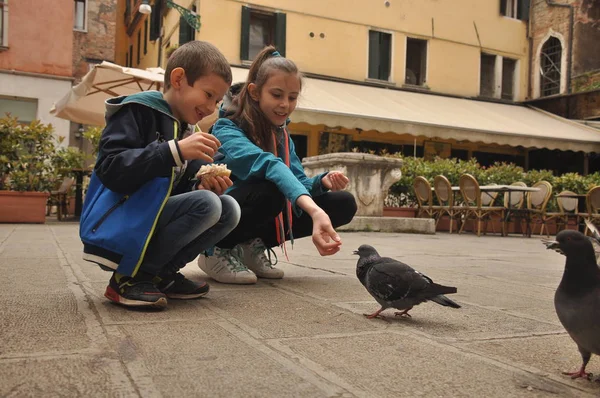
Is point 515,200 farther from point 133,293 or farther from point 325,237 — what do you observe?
point 133,293

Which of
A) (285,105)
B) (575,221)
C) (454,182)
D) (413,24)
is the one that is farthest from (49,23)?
(285,105)

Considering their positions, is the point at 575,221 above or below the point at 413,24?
below

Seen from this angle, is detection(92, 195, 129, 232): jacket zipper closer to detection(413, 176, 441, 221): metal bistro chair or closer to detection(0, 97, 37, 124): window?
detection(413, 176, 441, 221): metal bistro chair

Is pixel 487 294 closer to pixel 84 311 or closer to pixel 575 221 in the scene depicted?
pixel 84 311

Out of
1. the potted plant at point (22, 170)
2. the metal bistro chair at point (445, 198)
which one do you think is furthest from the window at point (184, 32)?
the metal bistro chair at point (445, 198)

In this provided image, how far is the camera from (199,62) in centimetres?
219

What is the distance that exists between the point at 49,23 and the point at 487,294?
16288 mm

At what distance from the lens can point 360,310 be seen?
232cm

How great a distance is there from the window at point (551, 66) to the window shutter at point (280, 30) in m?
9.57

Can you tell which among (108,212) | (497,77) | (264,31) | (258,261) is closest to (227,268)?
(258,261)

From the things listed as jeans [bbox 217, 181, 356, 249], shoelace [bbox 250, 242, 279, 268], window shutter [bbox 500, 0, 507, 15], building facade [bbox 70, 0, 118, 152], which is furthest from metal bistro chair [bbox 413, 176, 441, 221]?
building facade [bbox 70, 0, 118, 152]

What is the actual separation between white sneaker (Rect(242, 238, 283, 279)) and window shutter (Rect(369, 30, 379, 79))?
47.9ft

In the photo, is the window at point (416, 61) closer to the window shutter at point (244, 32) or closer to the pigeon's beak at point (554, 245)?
the window shutter at point (244, 32)

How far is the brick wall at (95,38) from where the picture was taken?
22.0 m
